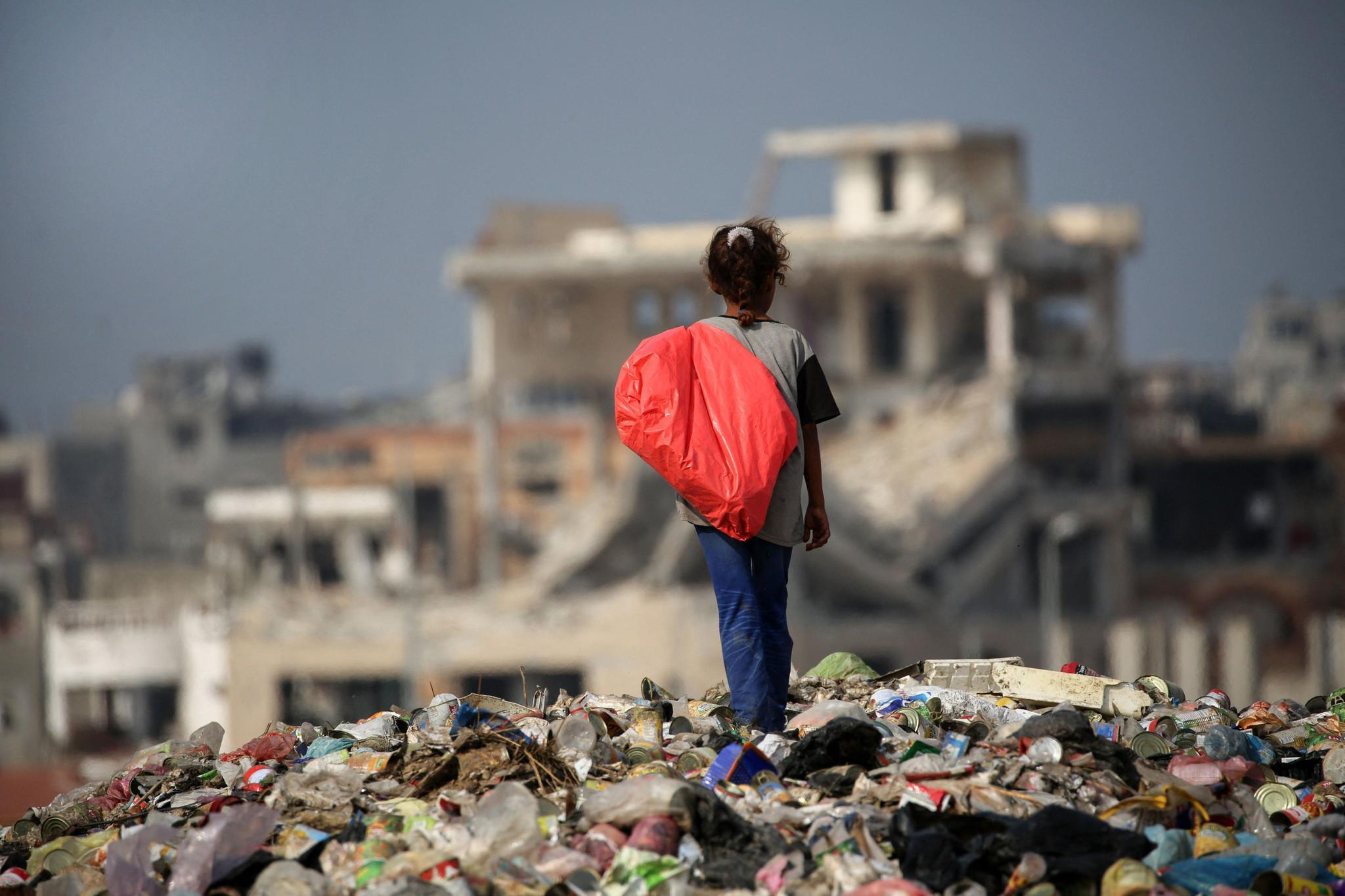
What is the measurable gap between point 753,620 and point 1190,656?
25.1 metres

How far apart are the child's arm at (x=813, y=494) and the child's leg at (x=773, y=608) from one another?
0.34 feet

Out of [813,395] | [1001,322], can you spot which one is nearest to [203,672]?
[1001,322]

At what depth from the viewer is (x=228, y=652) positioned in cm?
2862

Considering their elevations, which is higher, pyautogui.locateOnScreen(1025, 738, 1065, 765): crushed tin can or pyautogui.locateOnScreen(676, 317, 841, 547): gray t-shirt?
pyautogui.locateOnScreen(676, 317, 841, 547): gray t-shirt

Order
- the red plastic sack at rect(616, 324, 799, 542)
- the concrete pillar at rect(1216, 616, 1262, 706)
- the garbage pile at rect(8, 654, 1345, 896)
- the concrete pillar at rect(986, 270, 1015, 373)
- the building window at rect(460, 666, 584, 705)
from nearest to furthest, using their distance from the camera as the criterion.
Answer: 1. the garbage pile at rect(8, 654, 1345, 896)
2. the red plastic sack at rect(616, 324, 799, 542)
3. the building window at rect(460, 666, 584, 705)
4. the concrete pillar at rect(1216, 616, 1262, 706)
5. the concrete pillar at rect(986, 270, 1015, 373)

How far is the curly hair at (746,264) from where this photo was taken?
6.02 metres

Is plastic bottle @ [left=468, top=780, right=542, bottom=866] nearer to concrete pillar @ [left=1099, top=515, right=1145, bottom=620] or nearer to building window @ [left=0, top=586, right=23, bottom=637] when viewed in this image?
concrete pillar @ [left=1099, top=515, right=1145, bottom=620]

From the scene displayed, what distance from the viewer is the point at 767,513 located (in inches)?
236

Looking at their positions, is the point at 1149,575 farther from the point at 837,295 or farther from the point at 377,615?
the point at 377,615

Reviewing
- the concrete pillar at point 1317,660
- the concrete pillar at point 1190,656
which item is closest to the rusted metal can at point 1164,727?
the concrete pillar at point 1190,656

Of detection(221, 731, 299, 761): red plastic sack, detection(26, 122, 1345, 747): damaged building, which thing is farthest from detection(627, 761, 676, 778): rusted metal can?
detection(26, 122, 1345, 747): damaged building

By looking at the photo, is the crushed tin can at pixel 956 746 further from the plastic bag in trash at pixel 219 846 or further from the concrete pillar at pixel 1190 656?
the concrete pillar at pixel 1190 656

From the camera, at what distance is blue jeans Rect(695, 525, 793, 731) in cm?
599

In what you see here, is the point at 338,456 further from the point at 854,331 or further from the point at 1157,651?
the point at 1157,651
